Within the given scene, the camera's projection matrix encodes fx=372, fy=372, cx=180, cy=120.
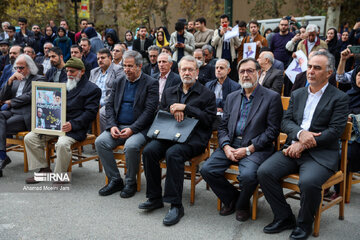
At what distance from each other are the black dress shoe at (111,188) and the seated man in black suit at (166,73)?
1.85 meters

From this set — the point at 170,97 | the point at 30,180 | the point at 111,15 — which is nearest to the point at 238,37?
the point at 170,97

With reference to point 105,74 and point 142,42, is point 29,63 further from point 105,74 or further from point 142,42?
point 142,42

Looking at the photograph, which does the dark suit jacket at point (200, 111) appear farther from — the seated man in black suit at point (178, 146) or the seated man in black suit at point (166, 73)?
the seated man in black suit at point (166, 73)

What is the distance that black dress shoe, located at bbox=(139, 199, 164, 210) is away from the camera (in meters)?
4.05

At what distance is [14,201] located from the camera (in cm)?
440

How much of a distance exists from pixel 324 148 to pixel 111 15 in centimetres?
2251

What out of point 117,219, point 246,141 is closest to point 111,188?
point 117,219

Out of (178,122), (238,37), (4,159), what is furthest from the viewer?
(238,37)

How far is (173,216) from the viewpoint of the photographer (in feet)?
12.5

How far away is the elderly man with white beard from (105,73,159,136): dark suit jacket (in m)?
0.32

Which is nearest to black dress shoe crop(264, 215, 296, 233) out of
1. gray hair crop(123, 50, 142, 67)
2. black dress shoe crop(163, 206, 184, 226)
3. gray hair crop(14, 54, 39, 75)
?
black dress shoe crop(163, 206, 184, 226)

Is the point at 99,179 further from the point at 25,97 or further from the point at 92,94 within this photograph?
the point at 25,97

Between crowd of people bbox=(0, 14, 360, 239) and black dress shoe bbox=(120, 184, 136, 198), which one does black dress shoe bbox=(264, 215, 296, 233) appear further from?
black dress shoe bbox=(120, 184, 136, 198)

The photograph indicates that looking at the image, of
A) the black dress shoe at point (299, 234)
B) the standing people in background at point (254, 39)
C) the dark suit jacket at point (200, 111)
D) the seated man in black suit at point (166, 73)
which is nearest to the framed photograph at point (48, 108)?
the dark suit jacket at point (200, 111)
